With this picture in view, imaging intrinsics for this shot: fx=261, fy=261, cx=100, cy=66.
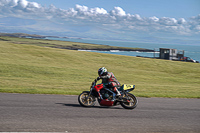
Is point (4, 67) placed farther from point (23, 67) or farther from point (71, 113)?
point (71, 113)

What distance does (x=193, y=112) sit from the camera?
39.5 feet

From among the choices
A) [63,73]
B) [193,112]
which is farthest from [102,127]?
[63,73]

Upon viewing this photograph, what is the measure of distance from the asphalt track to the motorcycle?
318mm

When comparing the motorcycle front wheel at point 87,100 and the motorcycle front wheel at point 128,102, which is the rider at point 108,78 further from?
the motorcycle front wheel at point 87,100

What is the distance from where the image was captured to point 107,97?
1180 centimetres

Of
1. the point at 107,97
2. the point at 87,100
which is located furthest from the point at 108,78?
the point at 87,100

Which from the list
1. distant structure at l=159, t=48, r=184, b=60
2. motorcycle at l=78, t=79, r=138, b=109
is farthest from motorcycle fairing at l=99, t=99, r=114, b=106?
distant structure at l=159, t=48, r=184, b=60

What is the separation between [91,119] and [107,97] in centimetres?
254

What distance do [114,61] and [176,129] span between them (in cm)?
4143

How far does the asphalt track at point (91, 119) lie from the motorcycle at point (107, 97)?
12.5 inches

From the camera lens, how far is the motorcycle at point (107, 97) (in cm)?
1177

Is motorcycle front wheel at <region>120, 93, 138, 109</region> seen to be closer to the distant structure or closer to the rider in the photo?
the rider

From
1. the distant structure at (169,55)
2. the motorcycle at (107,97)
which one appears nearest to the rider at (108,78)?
the motorcycle at (107,97)

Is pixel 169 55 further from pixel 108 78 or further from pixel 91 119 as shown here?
pixel 91 119
